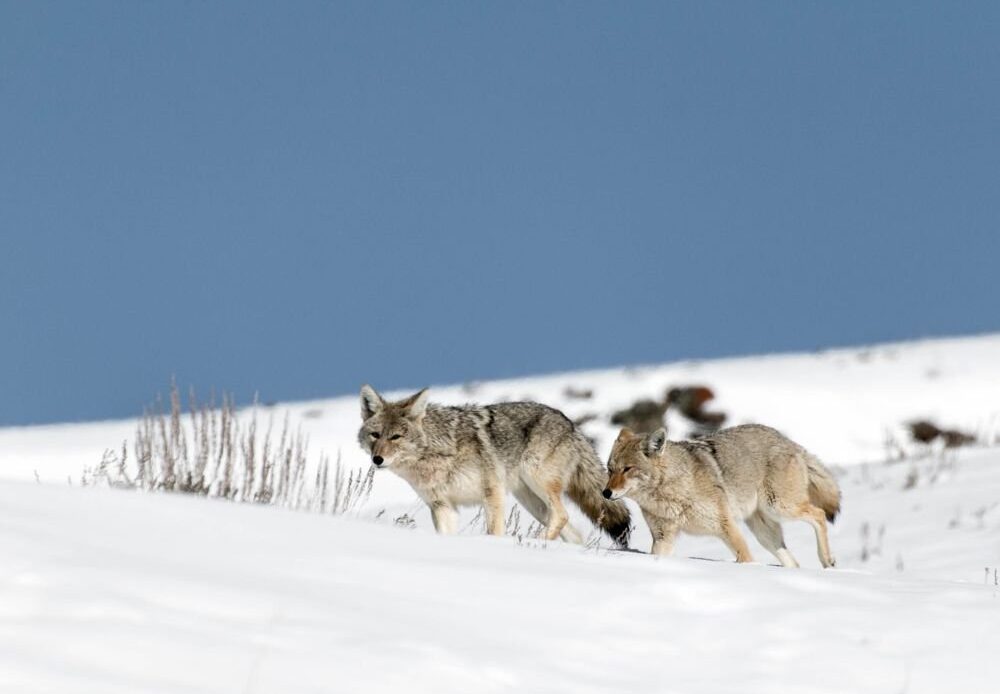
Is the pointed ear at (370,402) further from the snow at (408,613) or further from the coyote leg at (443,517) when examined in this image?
the snow at (408,613)

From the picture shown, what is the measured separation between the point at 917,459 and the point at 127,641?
1317cm

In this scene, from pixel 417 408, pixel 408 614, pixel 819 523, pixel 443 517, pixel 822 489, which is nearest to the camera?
pixel 408 614

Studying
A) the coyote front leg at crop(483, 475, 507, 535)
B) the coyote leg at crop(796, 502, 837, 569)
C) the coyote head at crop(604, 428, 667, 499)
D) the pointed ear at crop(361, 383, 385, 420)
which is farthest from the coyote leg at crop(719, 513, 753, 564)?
the pointed ear at crop(361, 383, 385, 420)

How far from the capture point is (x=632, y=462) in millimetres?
9086

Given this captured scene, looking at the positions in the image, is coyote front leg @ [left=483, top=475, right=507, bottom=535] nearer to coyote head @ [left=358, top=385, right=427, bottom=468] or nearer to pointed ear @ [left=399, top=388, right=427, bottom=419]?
coyote head @ [left=358, top=385, right=427, bottom=468]

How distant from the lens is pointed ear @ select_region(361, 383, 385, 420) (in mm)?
9328

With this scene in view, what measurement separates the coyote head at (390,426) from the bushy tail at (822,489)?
2.55 metres

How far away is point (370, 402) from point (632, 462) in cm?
164

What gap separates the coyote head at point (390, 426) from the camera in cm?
898

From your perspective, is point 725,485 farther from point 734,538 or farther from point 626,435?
point 626,435

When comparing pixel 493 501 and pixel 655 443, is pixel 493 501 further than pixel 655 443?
No

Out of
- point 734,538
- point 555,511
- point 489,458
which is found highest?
point 489,458

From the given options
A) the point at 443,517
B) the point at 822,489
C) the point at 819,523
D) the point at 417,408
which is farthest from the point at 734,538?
the point at 417,408

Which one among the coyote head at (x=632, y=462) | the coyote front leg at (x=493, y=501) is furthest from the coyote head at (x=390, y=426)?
the coyote head at (x=632, y=462)
